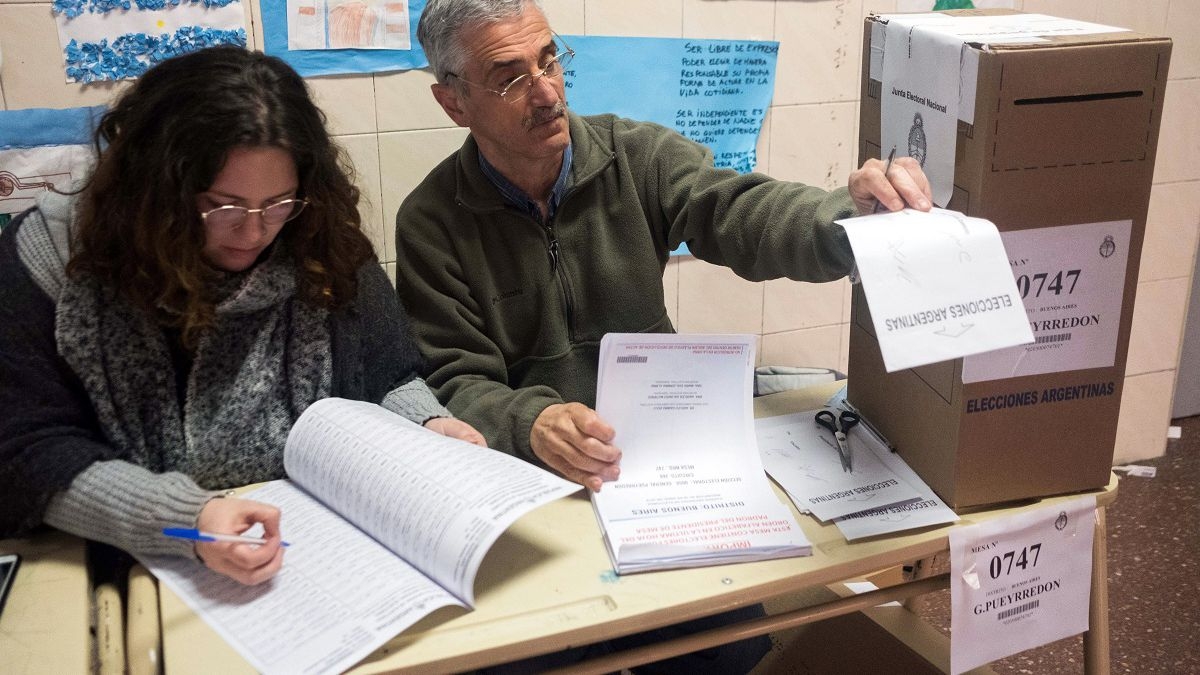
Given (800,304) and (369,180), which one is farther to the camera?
(800,304)

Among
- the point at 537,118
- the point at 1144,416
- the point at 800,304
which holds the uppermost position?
the point at 537,118

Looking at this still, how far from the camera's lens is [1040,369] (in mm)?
1193

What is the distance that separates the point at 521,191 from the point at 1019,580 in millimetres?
918

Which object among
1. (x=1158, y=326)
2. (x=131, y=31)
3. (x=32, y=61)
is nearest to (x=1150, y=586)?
(x=1158, y=326)

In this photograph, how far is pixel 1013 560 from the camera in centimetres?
123

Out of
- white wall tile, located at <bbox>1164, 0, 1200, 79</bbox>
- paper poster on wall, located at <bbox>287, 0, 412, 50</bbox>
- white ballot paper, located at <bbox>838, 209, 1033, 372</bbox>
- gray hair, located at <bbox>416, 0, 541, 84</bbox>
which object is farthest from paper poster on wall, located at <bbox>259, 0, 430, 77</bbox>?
white wall tile, located at <bbox>1164, 0, 1200, 79</bbox>

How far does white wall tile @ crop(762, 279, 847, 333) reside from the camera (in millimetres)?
2521

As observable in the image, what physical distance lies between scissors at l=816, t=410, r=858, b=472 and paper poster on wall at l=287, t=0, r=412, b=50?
3.52ft

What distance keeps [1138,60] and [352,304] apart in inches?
Answer: 40.1

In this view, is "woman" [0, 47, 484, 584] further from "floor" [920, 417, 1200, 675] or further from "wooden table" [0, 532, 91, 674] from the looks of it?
"floor" [920, 417, 1200, 675]

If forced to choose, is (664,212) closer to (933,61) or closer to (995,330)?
(933,61)

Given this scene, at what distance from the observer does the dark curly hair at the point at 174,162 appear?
3.95 feet

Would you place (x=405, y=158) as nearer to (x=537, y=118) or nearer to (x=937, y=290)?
(x=537, y=118)

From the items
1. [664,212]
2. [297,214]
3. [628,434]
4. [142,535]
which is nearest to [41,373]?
[142,535]
